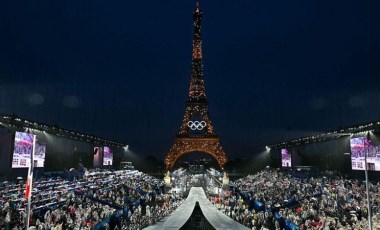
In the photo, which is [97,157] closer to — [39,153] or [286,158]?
[39,153]

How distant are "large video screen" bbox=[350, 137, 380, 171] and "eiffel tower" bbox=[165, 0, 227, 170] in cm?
2643

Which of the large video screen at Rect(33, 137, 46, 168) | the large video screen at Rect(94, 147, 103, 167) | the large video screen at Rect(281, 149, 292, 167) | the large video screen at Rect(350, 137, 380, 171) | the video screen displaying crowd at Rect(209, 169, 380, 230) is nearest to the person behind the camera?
the video screen displaying crowd at Rect(209, 169, 380, 230)

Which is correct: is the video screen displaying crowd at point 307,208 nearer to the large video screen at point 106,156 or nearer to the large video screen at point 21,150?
the large video screen at point 21,150

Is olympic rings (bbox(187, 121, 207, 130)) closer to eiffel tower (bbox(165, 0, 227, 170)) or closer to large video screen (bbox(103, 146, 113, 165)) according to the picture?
eiffel tower (bbox(165, 0, 227, 170))

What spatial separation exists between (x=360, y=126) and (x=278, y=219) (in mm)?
24523

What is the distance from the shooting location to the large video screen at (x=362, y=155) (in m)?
38.7

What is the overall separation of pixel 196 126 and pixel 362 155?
117ft

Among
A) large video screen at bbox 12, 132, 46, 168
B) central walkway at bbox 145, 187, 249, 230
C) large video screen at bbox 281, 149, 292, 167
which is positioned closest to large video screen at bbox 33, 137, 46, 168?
large video screen at bbox 12, 132, 46, 168

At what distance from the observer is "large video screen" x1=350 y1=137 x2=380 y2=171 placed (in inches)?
1524

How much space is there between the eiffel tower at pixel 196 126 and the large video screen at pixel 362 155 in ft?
86.7

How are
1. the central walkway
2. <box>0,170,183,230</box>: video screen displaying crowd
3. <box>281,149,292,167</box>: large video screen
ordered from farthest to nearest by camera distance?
<box>281,149,292,167</box>: large video screen, the central walkway, <box>0,170,183,230</box>: video screen displaying crowd

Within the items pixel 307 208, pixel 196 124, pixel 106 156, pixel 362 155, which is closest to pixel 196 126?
pixel 196 124

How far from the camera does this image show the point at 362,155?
41.2 meters

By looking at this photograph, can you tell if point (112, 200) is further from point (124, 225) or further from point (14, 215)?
point (14, 215)
